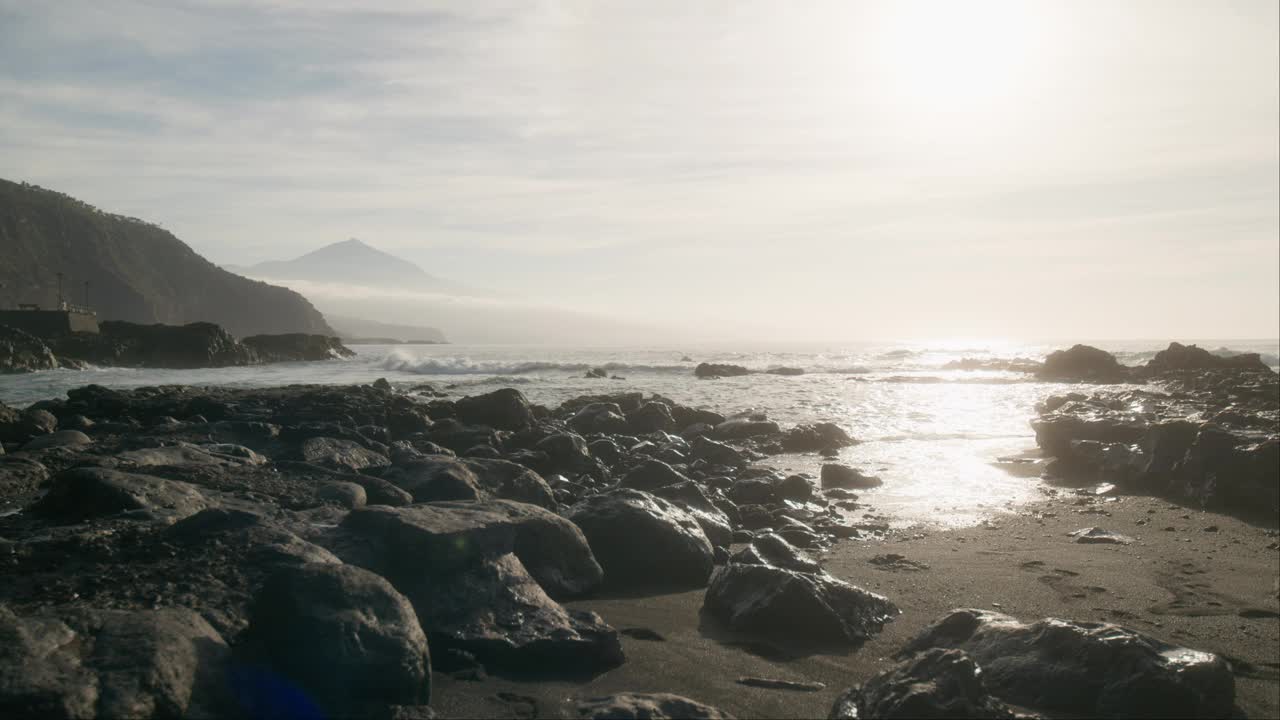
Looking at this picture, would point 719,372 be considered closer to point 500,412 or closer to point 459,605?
point 500,412

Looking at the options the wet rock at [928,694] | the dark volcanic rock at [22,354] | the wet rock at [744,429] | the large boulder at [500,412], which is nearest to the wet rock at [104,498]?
the wet rock at [928,694]

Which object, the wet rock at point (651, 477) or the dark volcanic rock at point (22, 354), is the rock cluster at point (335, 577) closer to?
the wet rock at point (651, 477)

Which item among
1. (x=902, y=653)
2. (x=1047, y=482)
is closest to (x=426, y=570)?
(x=902, y=653)

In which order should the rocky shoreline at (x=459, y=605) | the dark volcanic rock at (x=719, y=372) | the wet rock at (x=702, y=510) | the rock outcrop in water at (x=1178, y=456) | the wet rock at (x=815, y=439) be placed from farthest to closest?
the dark volcanic rock at (x=719, y=372)
the wet rock at (x=815, y=439)
the rock outcrop in water at (x=1178, y=456)
the wet rock at (x=702, y=510)
the rocky shoreline at (x=459, y=605)

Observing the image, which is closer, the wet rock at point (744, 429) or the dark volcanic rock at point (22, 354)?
the wet rock at point (744, 429)

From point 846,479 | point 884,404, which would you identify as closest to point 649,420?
point 846,479

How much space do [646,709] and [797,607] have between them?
5.02ft

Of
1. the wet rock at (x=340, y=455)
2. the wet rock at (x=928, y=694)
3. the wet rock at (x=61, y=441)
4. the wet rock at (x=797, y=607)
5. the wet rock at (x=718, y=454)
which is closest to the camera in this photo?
the wet rock at (x=928, y=694)

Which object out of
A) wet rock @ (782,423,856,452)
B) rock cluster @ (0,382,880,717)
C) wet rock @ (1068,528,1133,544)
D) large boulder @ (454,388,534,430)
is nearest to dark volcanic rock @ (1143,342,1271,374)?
wet rock @ (782,423,856,452)

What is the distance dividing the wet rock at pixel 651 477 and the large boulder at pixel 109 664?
16.8 feet

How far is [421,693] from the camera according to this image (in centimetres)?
321

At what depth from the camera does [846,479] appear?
31.0 ft

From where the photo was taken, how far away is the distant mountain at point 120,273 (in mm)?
74562

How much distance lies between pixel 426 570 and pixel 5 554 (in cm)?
194
